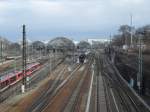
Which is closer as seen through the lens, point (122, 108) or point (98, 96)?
point (122, 108)

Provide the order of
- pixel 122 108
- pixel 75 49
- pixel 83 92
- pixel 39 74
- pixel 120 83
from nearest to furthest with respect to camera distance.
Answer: pixel 122 108
pixel 83 92
pixel 120 83
pixel 39 74
pixel 75 49

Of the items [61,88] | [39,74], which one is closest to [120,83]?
[61,88]

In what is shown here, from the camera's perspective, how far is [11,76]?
6278cm

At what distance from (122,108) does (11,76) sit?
25.2m

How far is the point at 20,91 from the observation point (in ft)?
194

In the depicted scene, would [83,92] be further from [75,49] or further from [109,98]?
[75,49]

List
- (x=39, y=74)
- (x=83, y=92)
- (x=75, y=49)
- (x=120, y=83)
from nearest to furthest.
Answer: (x=83, y=92)
(x=120, y=83)
(x=39, y=74)
(x=75, y=49)

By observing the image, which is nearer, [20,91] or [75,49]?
[20,91]

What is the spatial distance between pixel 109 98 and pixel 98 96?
2568mm

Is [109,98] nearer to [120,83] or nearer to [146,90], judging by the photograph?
[146,90]

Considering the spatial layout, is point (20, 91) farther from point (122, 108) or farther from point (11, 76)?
point (122, 108)

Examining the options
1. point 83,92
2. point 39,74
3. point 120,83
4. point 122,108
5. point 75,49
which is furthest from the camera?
point 75,49

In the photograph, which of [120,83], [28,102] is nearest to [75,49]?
[120,83]

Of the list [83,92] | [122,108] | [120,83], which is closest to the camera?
[122,108]
